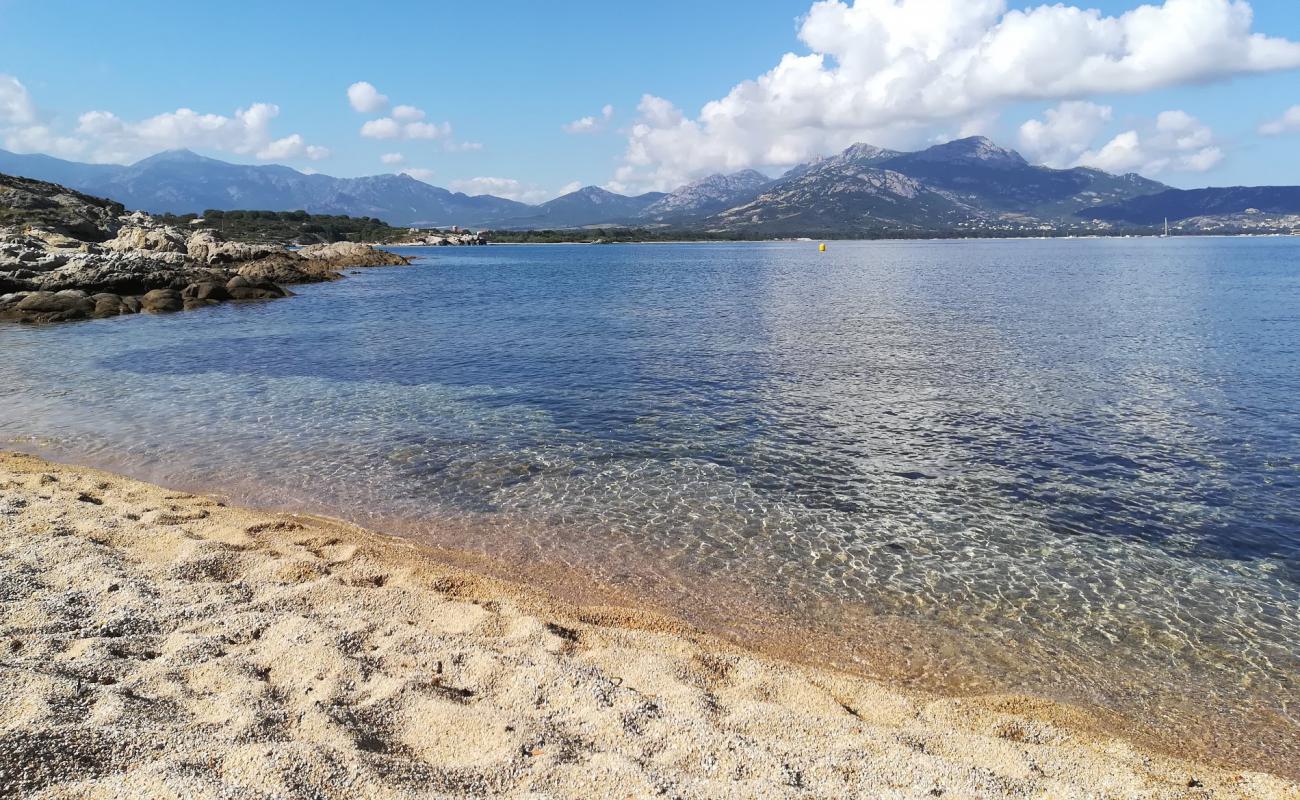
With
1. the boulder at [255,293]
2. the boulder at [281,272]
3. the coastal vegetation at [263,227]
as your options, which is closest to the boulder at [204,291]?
the boulder at [255,293]

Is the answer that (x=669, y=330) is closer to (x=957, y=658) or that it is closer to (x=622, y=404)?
(x=622, y=404)

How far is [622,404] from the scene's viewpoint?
80.2 feet

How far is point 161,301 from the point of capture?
5203 centimetres

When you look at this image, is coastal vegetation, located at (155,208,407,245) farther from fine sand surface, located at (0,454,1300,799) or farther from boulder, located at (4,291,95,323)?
fine sand surface, located at (0,454,1300,799)

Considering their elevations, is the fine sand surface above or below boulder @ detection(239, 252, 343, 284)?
below

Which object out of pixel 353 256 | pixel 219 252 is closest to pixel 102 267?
pixel 219 252

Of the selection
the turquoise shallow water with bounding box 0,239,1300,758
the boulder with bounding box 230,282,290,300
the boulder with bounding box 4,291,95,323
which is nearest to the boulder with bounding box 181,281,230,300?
the boulder with bounding box 230,282,290,300

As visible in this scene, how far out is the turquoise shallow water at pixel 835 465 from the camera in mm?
10836

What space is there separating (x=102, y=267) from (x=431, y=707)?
62.3 metres

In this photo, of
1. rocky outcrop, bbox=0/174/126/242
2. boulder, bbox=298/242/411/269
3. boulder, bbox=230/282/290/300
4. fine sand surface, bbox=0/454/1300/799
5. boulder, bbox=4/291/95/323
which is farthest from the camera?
boulder, bbox=298/242/411/269

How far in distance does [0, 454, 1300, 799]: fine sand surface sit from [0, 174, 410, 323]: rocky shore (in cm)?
4823

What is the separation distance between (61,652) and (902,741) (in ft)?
30.9

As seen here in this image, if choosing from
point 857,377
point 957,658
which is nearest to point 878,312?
point 857,377

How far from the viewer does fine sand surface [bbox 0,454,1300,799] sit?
592 cm
